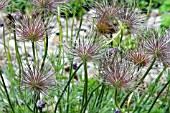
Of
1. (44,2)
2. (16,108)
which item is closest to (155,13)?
(16,108)

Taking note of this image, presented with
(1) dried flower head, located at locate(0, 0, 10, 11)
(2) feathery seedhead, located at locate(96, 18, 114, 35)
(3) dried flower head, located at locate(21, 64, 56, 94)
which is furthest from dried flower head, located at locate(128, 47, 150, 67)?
(1) dried flower head, located at locate(0, 0, 10, 11)

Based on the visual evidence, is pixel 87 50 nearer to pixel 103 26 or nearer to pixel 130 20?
pixel 103 26

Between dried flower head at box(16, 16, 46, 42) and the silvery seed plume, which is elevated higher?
dried flower head at box(16, 16, 46, 42)

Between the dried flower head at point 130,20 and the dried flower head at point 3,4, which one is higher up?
the dried flower head at point 3,4

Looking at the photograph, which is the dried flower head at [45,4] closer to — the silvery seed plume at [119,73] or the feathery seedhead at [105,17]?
the feathery seedhead at [105,17]

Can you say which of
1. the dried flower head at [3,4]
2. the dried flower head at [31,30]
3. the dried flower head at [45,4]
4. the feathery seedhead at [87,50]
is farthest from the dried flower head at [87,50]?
the dried flower head at [3,4]

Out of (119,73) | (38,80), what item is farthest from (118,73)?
(38,80)

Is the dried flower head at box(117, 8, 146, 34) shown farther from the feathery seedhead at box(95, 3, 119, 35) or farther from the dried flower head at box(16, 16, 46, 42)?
the dried flower head at box(16, 16, 46, 42)
